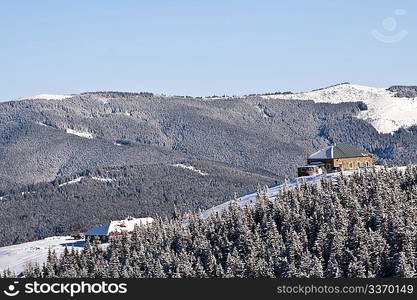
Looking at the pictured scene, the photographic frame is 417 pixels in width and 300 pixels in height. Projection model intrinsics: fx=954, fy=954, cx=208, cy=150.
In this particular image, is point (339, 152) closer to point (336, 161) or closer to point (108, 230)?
point (336, 161)

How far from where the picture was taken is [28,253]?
187 metres

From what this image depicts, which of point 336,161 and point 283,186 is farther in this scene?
point 336,161

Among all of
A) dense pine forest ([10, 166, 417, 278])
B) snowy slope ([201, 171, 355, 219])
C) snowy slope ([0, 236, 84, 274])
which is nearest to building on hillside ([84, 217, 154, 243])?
snowy slope ([0, 236, 84, 274])

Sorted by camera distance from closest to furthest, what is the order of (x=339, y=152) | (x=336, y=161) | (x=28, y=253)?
1. (x=336, y=161)
2. (x=28, y=253)
3. (x=339, y=152)

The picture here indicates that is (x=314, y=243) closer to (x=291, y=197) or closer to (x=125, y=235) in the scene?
(x=291, y=197)

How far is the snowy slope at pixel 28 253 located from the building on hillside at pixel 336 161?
46.7 meters

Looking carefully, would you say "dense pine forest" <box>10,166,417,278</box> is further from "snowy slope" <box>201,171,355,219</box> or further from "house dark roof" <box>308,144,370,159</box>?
"house dark roof" <box>308,144,370,159</box>

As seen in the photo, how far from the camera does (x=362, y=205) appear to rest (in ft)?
454

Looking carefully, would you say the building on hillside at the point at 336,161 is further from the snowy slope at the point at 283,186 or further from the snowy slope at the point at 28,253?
the snowy slope at the point at 28,253

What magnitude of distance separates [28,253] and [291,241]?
78.8 meters

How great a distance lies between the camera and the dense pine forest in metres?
110

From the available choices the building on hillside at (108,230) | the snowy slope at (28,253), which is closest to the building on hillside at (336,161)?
the building on hillside at (108,230)

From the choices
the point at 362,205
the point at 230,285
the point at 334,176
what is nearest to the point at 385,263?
the point at 362,205

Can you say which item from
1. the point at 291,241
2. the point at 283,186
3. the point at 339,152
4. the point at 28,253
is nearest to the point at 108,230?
the point at 28,253
